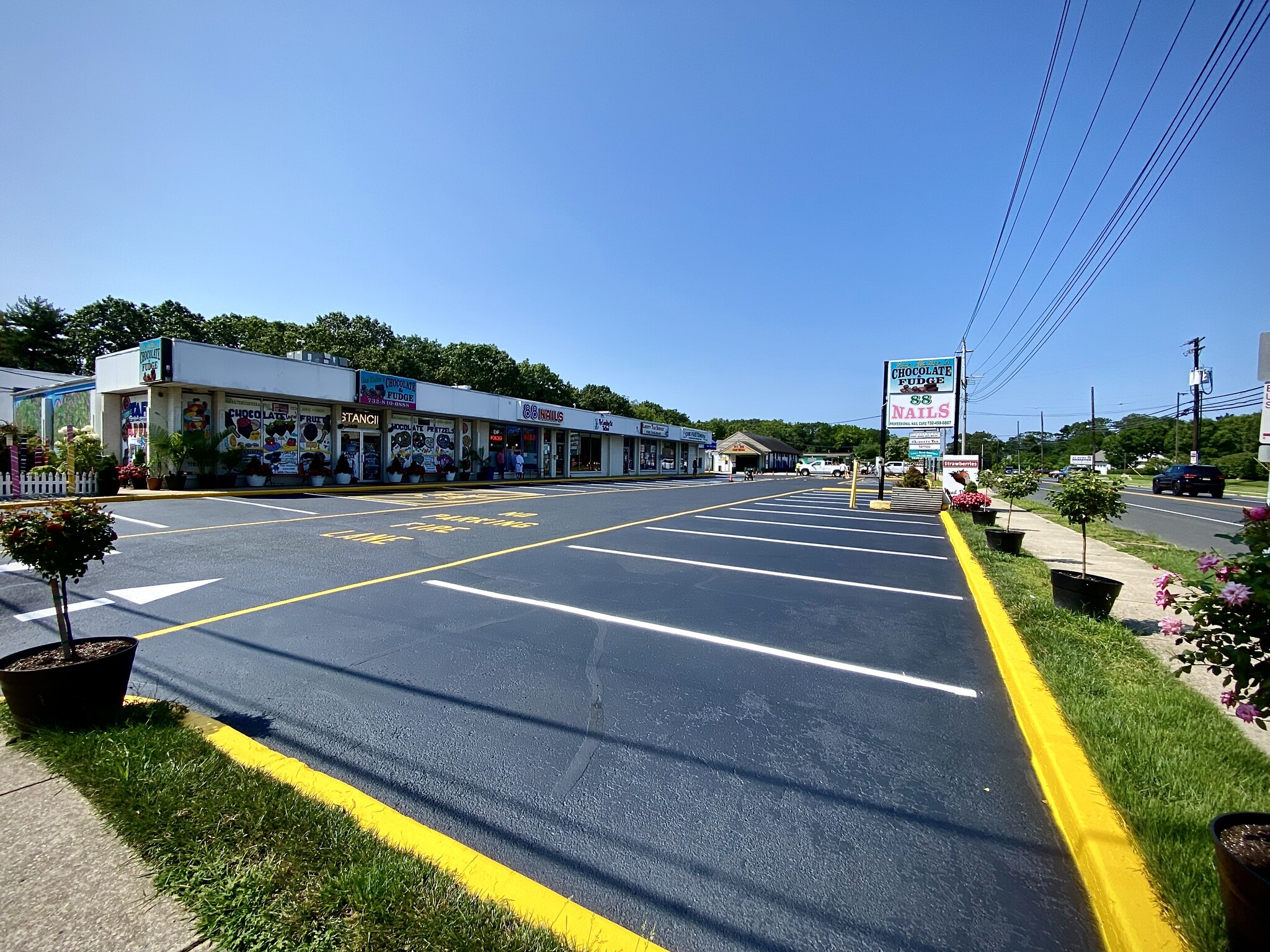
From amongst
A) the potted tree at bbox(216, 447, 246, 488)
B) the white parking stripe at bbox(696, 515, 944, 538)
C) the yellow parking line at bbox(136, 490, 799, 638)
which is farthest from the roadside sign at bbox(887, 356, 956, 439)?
the potted tree at bbox(216, 447, 246, 488)

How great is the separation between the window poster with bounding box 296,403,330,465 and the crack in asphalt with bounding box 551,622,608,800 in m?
21.6

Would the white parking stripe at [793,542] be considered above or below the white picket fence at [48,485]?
below

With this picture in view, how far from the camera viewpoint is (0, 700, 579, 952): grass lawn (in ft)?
6.05

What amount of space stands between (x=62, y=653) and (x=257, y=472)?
1990 cm

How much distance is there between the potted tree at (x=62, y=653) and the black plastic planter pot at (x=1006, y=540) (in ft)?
36.8

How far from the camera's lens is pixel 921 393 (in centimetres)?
2166

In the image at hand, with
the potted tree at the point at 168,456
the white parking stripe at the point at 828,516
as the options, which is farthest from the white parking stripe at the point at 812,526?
the potted tree at the point at 168,456

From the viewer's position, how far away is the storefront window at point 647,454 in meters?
45.7

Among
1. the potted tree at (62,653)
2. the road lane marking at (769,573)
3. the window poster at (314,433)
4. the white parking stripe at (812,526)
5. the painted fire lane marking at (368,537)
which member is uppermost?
the window poster at (314,433)

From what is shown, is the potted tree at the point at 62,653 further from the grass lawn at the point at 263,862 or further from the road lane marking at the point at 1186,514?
the road lane marking at the point at 1186,514

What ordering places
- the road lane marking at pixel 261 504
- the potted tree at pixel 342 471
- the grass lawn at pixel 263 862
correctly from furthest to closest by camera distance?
the potted tree at pixel 342 471, the road lane marking at pixel 261 504, the grass lawn at pixel 263 862

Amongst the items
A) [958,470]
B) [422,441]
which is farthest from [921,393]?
[422,441]

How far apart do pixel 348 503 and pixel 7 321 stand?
159 feet

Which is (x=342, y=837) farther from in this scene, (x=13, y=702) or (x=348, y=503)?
(x=348, y=503)
